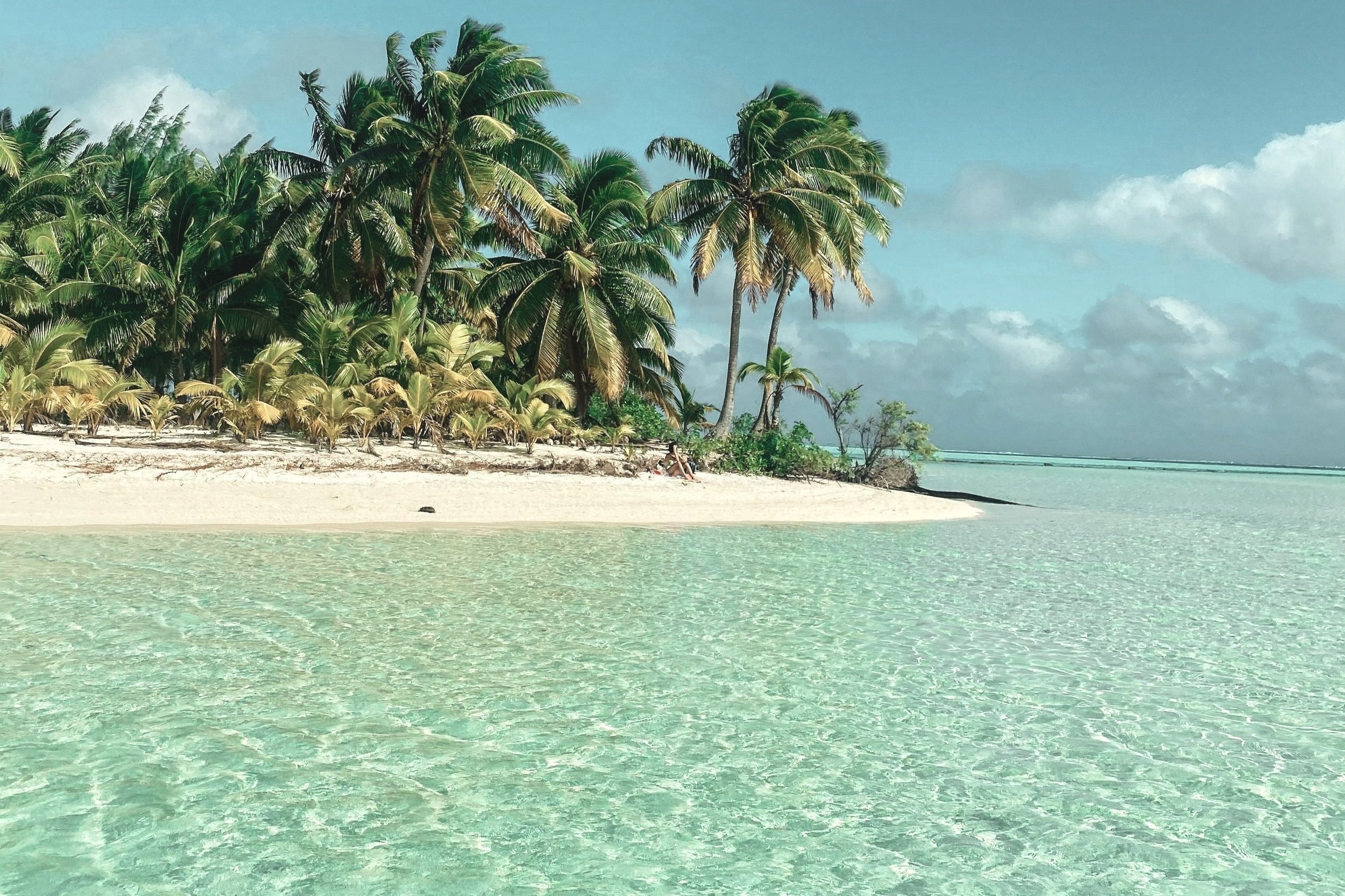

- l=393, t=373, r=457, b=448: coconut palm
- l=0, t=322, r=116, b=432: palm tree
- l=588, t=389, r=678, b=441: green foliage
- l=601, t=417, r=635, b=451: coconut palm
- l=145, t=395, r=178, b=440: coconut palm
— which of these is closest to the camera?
l=0, t=322, r=116, b=432: palm tree

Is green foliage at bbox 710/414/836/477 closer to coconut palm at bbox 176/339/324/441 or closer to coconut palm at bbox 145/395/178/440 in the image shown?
coconut palm at bbox 176/339/324/441

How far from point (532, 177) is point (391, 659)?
71.6ft

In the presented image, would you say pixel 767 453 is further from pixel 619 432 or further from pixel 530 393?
pixel 530 393

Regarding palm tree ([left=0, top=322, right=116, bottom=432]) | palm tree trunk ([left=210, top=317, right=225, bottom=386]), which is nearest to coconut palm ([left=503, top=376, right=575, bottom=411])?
palm tree trunk ([left=210, top=317, right=225, bottom=386])

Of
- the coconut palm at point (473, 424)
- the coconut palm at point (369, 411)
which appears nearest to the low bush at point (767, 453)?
the coconut palm at point (473, 424)

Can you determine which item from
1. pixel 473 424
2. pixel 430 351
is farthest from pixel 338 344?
pixel 473 424

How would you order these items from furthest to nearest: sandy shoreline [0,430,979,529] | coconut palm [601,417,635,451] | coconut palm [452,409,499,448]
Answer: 1. coconut palm [601,417,635,451]
2. coconut palm [452,409,499,448]
3. sandy shoreline [0,430,979,529]

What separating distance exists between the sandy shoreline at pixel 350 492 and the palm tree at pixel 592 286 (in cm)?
453

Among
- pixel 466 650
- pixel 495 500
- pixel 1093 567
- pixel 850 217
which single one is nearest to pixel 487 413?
pixel 495 500

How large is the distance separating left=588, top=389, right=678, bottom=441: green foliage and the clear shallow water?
1863 cm

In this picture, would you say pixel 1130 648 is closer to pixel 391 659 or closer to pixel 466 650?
pixel 466 650

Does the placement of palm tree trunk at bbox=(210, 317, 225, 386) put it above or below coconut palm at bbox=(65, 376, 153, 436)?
above

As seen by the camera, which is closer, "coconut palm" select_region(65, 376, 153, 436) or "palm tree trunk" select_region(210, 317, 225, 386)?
"coconut palm" select_region(65, 376, 153, 436)

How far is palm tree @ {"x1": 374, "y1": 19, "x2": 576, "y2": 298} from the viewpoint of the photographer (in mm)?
24016
